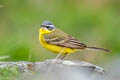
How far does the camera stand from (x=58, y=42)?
1103 cm

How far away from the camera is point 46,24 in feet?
37.2

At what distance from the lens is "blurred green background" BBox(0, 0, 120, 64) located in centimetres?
1524

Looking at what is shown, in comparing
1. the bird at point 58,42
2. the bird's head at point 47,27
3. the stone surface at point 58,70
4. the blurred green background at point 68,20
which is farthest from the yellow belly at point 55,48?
the blurred green background at point 68,20

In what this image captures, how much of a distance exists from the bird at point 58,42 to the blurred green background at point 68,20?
2380mm

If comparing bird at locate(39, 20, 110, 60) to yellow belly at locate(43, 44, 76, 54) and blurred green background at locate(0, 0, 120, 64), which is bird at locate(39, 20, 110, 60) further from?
blurred green background at locate(0, 0, 120, 64)

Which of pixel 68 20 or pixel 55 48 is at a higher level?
pixel 55 48

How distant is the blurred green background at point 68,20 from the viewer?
1524cm

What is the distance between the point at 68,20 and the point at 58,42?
647cm

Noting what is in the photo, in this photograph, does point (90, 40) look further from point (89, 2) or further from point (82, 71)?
point (82, 71)

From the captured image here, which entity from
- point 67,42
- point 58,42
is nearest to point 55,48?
point 58,42

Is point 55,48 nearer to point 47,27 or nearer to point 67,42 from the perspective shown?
point 67,42

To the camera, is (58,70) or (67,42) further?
(67,42)

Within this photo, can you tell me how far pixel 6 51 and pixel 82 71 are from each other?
2.60 metres

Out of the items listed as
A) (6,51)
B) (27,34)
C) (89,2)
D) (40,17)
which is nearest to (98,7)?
(89,2)
